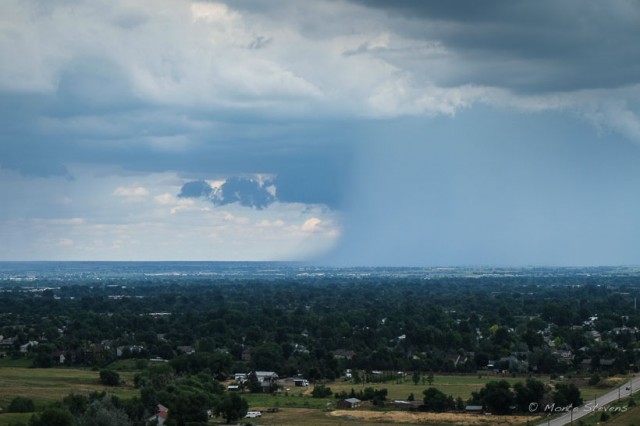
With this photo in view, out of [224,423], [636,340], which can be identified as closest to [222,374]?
[224,423]

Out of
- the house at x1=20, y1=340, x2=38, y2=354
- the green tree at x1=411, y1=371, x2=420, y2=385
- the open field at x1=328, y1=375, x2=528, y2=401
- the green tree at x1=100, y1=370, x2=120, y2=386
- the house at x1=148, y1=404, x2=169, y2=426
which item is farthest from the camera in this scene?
the house at x1=20, y1=340, x2=38, y2=354

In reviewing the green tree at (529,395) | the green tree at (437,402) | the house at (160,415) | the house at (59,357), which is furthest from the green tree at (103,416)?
the house at (59,357)

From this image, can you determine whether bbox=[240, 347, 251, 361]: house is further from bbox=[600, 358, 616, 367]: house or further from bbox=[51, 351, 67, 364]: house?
bbox=[600, 358, 616, 367]: house

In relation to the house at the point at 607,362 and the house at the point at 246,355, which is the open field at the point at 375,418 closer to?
the house at the point at 607,362

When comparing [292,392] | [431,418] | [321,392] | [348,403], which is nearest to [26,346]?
[292,392]

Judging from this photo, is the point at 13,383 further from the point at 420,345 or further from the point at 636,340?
the point at 636,340

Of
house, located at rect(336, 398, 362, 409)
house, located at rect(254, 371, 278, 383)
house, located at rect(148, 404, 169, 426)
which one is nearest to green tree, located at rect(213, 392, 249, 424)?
house, located at rect(148, 404, 169, 426)
